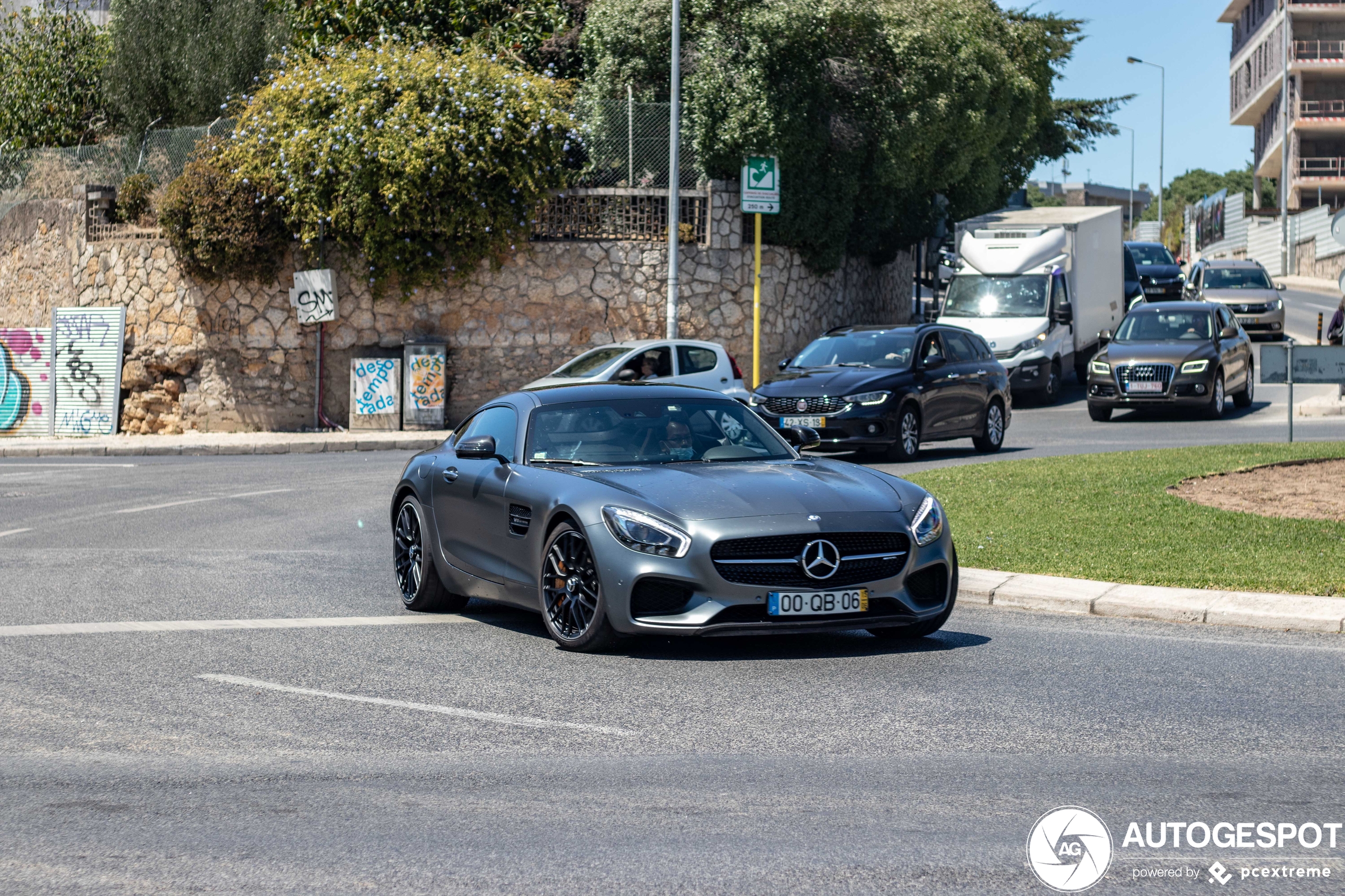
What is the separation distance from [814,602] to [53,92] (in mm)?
33401

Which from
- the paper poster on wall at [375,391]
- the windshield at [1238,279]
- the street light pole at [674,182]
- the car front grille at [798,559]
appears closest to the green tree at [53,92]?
the paper poster on wall at [375,391]

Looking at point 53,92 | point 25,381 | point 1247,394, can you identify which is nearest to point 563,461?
point 1247,394

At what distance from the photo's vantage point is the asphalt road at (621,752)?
484 cm

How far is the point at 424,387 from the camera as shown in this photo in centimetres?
2767

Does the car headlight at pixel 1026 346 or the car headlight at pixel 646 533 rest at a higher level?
the car headlight at pixel 1026 346

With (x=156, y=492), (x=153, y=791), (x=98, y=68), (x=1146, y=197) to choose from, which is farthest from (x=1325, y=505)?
(x=1146, y=197)

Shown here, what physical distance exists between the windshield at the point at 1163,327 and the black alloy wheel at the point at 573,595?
18706 mm

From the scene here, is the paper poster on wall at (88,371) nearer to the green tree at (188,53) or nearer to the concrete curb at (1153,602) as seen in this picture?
the green tree at (188,53)

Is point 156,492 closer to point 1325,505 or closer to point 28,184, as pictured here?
point 1325,505

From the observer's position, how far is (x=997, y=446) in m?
21.2

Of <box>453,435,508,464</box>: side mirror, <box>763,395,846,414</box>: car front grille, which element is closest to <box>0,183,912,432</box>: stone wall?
<box>763,395,846,414</box>: car front grille

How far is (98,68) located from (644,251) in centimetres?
1533

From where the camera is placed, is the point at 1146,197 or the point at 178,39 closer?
the point at 178,39

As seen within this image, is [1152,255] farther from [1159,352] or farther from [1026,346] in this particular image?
[1159,352]
